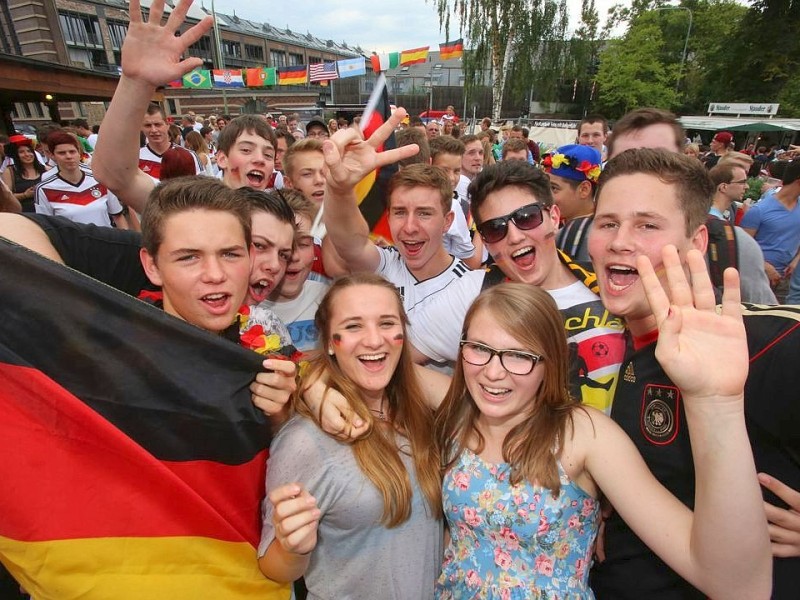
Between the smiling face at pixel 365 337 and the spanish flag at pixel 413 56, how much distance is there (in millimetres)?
21492

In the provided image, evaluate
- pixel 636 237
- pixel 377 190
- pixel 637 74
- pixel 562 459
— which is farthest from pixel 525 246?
pixel 637 74

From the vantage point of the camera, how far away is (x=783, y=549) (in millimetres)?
1404

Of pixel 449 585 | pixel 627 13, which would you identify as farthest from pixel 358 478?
pixel 627 13

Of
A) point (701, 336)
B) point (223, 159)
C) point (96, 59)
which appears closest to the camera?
point (701, 336)

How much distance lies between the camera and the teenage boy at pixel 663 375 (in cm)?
131


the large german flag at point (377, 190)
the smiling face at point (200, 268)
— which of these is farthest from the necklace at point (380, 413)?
the large german flag at point (377, 190)

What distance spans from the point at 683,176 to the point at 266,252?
6.41ft

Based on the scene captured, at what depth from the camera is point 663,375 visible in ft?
5.17

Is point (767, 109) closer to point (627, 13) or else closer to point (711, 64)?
point (711, 64)

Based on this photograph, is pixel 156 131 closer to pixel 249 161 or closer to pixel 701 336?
pixel 249 161

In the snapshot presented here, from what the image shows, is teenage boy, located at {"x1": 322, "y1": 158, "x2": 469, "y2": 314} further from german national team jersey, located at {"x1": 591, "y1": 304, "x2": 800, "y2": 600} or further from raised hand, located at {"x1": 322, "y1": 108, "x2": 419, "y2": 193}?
german national team jersey, located at {"x1": 591, "y1": 304, "x2": 800, "y2": 600}

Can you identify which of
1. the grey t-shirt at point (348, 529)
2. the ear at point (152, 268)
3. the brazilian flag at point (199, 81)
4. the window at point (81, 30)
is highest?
the window at point (81, 30)

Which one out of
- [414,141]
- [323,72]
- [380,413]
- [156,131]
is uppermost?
[323,72]

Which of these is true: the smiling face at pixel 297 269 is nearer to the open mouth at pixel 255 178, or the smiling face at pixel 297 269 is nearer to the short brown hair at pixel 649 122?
the open mouth at pixel 255 178
